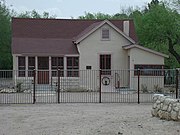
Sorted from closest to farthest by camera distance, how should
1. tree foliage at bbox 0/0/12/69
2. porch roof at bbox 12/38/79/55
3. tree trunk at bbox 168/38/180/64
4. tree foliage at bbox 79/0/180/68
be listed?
1. porch roof at bbox 12/38/79/55
2. tree foliage at bbox 79/0/180/68
3. tree trunk at bbox 168/38/180/64
4. tree foliage at bbox 0/0/12/69

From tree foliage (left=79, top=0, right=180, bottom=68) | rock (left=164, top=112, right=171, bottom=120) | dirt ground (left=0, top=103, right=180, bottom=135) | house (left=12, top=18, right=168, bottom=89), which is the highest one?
tree foliage (left=79, top=0, right=180, bottom=68)

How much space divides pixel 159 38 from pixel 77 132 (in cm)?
3209

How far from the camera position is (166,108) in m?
14.9

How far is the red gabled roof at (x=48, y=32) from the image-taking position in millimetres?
41438

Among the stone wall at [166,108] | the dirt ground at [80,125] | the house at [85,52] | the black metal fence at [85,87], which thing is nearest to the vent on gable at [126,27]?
the house at [85,52]

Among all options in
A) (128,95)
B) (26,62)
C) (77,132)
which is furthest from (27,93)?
(77,132)

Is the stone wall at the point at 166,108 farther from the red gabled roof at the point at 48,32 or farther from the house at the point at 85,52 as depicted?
the red gabled roof at the point at 48,32

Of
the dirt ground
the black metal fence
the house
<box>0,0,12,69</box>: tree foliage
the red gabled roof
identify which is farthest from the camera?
<box>0,0,12,69</box>: tree foliage

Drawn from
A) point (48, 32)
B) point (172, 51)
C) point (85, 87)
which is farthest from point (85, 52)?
point (172, 51)

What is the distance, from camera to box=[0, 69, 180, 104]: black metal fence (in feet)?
85.5

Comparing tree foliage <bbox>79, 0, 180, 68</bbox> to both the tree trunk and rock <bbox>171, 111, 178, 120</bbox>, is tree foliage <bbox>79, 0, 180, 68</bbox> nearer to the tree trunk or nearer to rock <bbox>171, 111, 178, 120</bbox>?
the tree trunk

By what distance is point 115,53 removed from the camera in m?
41.5

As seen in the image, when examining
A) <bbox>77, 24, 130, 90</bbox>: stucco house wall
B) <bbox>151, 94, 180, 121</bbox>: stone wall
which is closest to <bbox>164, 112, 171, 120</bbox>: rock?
<bbox>151, 94, 180, 121</bbox>: stone wall

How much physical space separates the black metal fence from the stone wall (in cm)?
837
